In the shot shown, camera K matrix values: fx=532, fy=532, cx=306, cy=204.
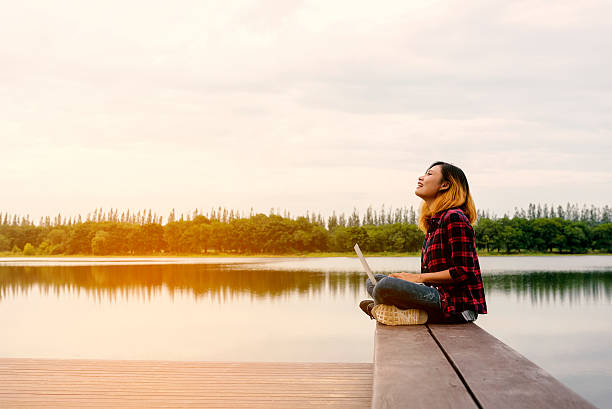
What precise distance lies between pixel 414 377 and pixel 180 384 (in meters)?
2.46

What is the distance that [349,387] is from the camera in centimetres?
376

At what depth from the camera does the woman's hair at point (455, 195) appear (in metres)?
3.35

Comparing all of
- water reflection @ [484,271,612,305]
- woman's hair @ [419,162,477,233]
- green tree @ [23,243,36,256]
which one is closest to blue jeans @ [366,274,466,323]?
woman's hair @ [419,162,477,233]

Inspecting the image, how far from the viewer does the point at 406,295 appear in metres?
3.10

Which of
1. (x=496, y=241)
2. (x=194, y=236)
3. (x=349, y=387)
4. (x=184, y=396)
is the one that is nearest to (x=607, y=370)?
(x=349, y=387)

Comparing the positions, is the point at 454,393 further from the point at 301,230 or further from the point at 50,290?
the point at 301,230

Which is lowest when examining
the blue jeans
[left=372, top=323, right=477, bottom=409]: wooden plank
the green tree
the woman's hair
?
the green tree

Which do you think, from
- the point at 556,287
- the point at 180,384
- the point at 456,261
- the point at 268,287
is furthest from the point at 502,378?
Answer: the point at 556,287

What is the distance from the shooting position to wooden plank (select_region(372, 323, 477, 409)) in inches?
66.7

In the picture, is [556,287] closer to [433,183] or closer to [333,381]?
[333,381]

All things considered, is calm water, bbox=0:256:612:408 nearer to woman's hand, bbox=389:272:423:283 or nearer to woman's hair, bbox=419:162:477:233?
woman's hair, bbox=419:162:477:233

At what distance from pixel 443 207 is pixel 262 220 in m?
61.2

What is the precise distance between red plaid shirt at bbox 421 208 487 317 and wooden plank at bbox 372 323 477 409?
1.79 ft

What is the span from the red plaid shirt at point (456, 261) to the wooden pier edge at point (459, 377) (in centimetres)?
49
